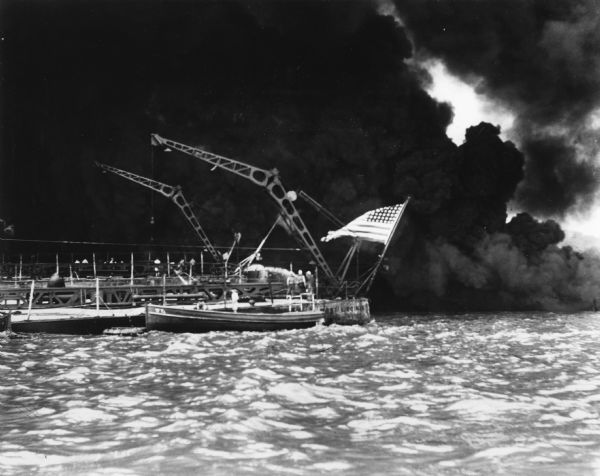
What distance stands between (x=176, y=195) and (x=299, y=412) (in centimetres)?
4797

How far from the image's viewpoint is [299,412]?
12.2m

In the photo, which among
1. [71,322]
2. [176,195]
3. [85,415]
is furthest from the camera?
[176,195]

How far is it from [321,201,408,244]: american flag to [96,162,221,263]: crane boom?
19948 millimetres

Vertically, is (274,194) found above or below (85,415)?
above

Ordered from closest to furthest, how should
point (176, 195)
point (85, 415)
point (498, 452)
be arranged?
point (498, 452) → point (85, 415) → point (176, 195)

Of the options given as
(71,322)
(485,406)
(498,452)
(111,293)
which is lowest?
(498,452)

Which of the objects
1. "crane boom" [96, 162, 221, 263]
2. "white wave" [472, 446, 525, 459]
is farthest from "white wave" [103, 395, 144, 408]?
"crane boom" [96, 162, 221, 263]

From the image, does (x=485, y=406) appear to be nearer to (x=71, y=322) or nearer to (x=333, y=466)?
(x=333, y=466)

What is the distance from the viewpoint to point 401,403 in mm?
12820

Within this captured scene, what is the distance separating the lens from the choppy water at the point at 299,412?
8.98 metres

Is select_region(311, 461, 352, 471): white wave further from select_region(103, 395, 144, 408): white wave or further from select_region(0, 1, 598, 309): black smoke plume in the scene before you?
select_region(0, 1, 598, 309): black smoke plume

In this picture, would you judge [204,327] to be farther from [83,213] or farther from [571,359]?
[83,213]

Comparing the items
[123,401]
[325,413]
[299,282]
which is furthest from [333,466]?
[299,282]

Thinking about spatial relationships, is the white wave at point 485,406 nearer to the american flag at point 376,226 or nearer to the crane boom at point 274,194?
the american flag at point 376,226
